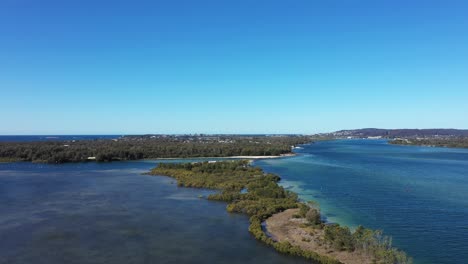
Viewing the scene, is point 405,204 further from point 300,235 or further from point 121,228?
point 121,228

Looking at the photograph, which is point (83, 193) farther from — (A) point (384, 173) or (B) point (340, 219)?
(A) point (384, 173)

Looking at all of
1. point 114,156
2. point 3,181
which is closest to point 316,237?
point 3,181

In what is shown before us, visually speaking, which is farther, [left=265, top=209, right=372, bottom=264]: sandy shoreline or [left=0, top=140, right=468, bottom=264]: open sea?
[left=0, top=140, right=468, bottom=264]: open sea

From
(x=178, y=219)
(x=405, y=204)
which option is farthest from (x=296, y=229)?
(x=405, y=204)

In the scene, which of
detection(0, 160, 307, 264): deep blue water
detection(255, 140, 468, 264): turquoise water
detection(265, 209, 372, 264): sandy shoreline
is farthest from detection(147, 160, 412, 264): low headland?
detection(255, 140, 468, 264): turquoise water

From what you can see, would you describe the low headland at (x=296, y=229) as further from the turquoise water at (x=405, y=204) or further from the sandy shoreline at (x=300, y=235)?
the turquoise water at (x=405, y=204)

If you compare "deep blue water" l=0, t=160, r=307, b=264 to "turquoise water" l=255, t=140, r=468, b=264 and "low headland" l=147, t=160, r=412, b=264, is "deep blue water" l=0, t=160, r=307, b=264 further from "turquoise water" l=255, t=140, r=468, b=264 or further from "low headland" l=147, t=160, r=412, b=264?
"turquoise water" l=255, t=140, r=468, b=264
